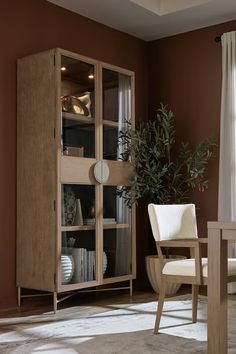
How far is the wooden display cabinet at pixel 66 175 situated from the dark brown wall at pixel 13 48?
0.22 ft

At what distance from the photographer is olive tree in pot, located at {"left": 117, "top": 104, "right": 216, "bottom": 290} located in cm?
458

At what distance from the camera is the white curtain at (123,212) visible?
14.6 feet

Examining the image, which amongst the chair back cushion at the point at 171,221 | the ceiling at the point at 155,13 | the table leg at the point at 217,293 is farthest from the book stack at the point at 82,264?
the ceiling at the point at 155,13

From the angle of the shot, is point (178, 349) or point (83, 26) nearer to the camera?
point (178, 349)

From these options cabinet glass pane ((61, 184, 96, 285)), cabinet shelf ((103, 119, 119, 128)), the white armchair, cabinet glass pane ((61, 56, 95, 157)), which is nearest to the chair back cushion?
A: the white armchair

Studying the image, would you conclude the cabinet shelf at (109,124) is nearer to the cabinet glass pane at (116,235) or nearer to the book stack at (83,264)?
the cabinet glass pane at (116,235)

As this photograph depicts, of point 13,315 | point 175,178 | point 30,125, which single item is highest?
point 30,125

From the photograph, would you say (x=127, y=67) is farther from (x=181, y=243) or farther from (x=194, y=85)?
(x=181, y=243)

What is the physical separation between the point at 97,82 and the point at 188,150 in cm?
132

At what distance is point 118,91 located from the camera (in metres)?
4.51

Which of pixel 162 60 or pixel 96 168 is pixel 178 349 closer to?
pixel 96 168

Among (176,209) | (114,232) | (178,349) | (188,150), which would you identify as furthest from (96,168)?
(178,349)

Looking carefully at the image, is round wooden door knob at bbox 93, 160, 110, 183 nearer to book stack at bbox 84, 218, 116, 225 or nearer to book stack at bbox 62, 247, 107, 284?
book stack at bbox 84, 218, 116, 225

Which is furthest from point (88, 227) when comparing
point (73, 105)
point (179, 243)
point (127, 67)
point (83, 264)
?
point (127, 67)
